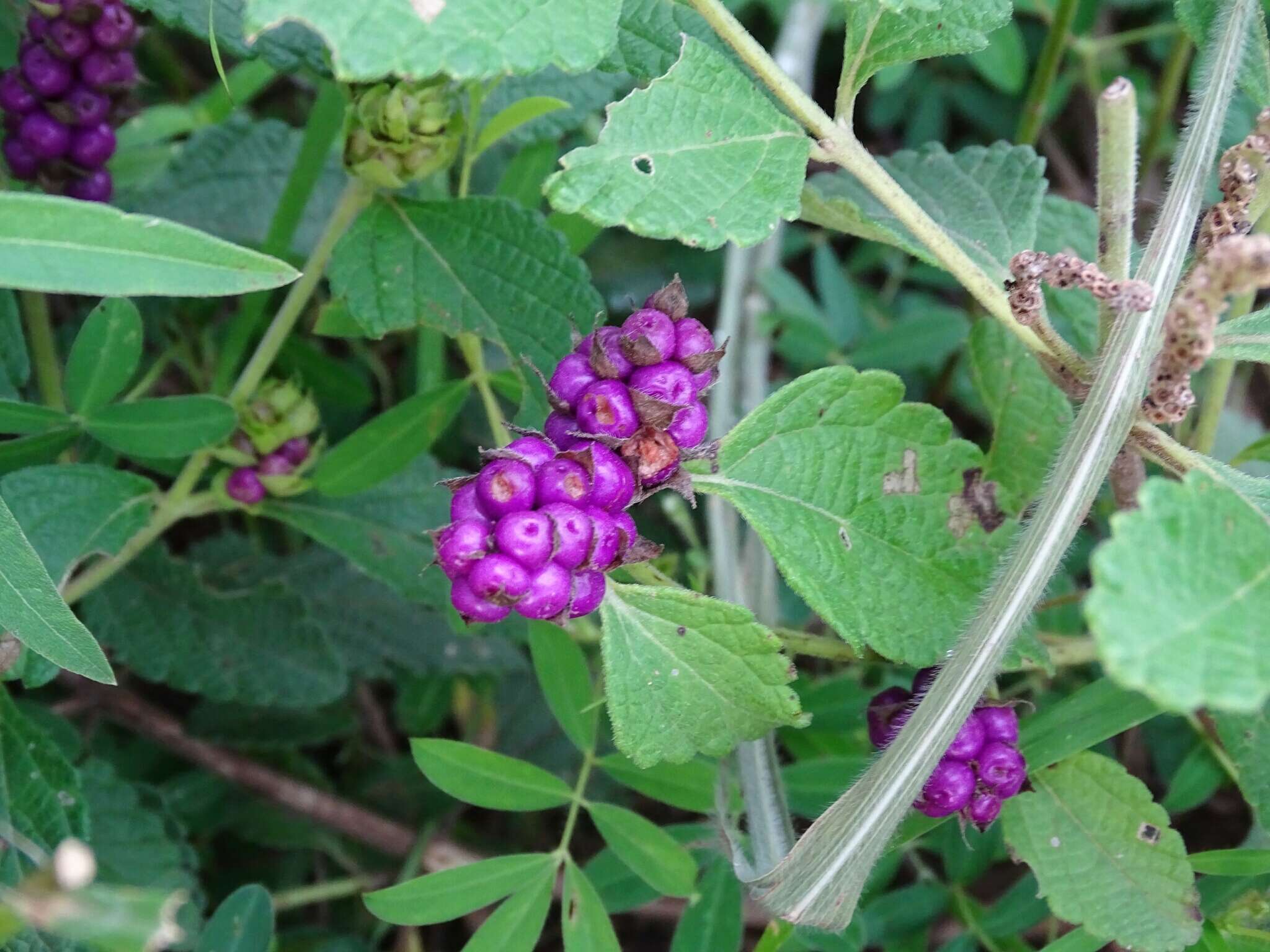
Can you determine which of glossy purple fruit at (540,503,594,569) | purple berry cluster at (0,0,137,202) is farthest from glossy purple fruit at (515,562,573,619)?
purple berry cluster at (0,0,137,202)

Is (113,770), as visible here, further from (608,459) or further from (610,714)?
(608,459)

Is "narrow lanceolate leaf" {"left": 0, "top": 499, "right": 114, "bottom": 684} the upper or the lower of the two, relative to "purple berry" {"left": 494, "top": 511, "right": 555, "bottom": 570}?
lower

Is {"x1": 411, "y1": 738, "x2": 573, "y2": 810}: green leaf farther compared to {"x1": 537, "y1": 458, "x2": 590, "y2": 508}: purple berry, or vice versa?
{"x1": 411, "y1": 738, "x2": 573, "y2": 810}: green leaf

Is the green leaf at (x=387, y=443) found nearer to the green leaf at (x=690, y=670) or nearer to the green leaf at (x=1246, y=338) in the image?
the green leaf at (x=690, y=670)

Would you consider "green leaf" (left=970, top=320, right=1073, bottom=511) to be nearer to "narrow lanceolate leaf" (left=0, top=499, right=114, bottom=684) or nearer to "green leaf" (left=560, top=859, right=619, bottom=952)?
"green leaf" (left=560, top=859, right=619, bottom=952)

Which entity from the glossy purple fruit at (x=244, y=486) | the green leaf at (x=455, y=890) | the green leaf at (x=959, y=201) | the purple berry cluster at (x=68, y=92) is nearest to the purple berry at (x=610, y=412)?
the green leaf at (x=959, y=201)
